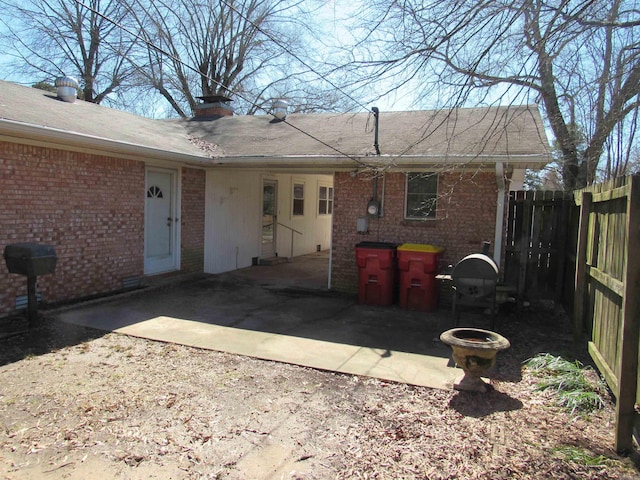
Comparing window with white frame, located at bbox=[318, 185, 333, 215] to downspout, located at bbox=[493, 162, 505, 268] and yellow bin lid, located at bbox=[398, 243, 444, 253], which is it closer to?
yellow bin lid, located at bbox=[398, 243, 444, 253]

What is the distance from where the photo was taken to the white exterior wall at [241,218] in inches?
433

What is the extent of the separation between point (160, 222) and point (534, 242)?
7.25m

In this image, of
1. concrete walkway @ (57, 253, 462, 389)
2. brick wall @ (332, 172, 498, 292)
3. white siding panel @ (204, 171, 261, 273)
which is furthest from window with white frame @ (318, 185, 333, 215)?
brick wall @ (332, 172, 498, 292)

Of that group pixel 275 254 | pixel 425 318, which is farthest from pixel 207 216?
pixel 425 318

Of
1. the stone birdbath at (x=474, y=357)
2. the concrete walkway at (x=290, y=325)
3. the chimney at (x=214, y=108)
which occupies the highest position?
the chimney at (x=214, y=108)

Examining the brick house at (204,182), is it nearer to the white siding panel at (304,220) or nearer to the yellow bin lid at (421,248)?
the yellow bin lid at (421,248)

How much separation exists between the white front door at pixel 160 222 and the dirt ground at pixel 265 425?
13.7 feet

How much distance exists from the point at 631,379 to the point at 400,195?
6004mm

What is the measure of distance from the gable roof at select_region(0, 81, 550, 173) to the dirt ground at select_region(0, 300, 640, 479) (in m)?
2.87

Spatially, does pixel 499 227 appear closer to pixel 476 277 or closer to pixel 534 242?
pixel 534 242

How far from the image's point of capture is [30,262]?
605 centimetres

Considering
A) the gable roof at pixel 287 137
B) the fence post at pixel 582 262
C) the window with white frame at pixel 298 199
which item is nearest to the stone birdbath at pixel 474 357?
the fence post at pixel 582 262

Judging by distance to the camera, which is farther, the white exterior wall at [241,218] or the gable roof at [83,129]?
the white exterior wall at [241,218]

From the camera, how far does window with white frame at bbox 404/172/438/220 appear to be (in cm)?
875
